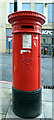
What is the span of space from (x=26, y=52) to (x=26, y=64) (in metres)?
0.27

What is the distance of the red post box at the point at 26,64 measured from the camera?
104 inches

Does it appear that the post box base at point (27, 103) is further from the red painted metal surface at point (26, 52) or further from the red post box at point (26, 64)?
the red painted metal surface at point (26, 52)

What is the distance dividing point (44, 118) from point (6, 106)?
111 centimetres

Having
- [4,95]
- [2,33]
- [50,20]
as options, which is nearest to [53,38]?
[50,20]

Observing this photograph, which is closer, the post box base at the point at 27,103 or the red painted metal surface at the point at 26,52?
the red painted metal surface at the point at 26,52

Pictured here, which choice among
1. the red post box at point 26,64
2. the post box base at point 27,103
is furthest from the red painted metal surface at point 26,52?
the post box base at point 27,103

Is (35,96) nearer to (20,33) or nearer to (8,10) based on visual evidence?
(20,33)

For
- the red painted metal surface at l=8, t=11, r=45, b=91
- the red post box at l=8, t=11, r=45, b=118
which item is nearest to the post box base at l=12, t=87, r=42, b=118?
the red post box at l=8, t=11, r=45, b=118

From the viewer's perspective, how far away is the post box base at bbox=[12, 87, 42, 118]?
8.98 ft

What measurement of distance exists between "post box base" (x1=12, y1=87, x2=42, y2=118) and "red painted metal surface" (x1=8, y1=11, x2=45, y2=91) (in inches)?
4.4

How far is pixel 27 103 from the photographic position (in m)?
2.75

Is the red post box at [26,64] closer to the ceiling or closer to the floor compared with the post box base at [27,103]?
closer to the ceiling

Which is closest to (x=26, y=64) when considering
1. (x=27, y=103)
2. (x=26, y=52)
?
(x=26, y=52)

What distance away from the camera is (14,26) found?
110 inches
